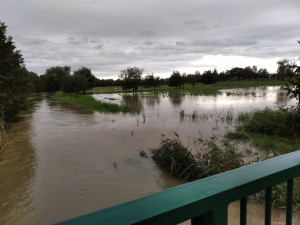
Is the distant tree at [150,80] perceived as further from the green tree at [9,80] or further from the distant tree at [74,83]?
the green tree at [9,80]

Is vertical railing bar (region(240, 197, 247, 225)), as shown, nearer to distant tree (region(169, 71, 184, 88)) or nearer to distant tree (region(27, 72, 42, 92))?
distant tree (region(27, 72, 42, 92))

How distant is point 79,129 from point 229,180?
12450mm

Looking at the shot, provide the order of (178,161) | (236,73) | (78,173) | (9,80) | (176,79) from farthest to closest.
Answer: (236,73) < (176,79) < (9,80) < (78,173) < (178,161)

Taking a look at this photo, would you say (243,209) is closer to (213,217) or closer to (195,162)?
(213,217)

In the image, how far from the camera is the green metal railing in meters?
0.78

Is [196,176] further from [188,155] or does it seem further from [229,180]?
[229,180]

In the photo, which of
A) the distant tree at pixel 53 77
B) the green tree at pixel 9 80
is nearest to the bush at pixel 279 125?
the green tree at pixel 9 80

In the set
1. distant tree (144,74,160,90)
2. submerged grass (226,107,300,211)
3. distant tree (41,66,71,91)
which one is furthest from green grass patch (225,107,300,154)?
distant tree (41,66,71,91)

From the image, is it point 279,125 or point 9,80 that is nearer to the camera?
point 279,125

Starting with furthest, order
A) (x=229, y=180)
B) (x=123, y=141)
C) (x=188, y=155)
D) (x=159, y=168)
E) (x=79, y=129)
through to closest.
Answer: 1. (x=79, y=129)
2. (x=123, y=141)
3. (x=159, y=168)
4. (x=188, y=155)
5. (x=229, y=180)

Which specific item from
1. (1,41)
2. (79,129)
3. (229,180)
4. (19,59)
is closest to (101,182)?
(229,180)

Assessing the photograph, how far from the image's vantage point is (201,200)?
0.85 meters

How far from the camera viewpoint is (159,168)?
21.9 feet

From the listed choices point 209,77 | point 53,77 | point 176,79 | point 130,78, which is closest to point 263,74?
point 209,77
